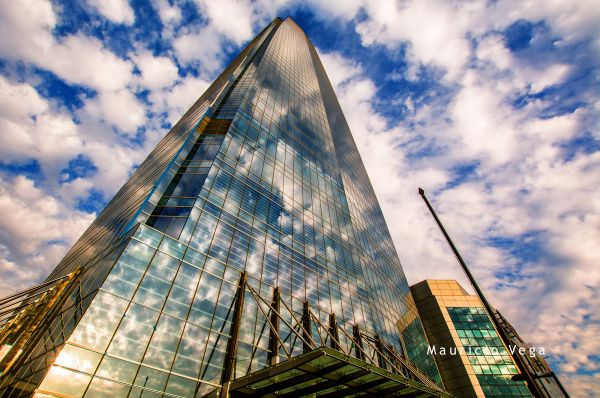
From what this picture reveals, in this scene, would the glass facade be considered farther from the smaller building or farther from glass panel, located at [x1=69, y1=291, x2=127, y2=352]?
glass panel, located at [x1=69, y1=291, x2=127, y2=352]

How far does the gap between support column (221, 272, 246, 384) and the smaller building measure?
45.0m

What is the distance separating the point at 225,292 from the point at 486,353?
50779 millimetres

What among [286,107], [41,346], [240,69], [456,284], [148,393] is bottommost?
[148,393]

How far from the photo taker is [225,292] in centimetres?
2072

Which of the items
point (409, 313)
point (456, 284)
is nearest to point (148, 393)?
point (409, 313)

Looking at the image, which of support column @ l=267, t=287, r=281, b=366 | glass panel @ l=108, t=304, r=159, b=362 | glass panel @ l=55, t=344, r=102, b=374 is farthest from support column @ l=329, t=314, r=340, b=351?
glass panel @ l=55, t=344, r=102, b=374

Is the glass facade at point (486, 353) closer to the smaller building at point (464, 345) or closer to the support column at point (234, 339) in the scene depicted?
the smaller building at point (464, 345)

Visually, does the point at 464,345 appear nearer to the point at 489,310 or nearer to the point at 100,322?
the point at 489,310

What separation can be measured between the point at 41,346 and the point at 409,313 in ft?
162

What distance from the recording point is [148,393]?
14383mm

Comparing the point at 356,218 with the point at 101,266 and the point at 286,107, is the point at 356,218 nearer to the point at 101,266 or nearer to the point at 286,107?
the point at 286,107

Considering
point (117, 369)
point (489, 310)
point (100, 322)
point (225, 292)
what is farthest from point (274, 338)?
point (489, 310)

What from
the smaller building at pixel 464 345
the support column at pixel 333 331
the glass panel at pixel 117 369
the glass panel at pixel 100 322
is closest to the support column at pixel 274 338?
the support column at pixel 333 331

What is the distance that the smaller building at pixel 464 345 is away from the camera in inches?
1850
